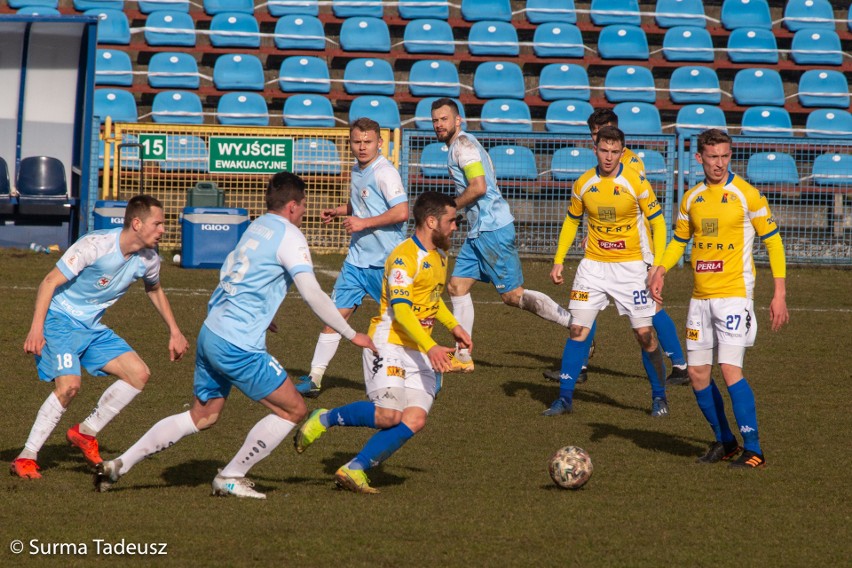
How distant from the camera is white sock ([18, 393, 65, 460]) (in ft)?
20.9

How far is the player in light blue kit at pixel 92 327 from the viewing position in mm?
6355

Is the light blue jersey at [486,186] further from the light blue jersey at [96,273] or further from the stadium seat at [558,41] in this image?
the stadium seat at [558,41]

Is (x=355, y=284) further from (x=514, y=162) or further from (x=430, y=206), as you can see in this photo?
(x=514, y=162)

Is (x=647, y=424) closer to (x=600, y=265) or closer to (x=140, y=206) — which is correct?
(x=600, y=265)

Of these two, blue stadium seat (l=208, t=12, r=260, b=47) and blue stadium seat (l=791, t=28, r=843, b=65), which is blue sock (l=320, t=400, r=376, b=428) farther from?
blue stadium seat (l=791, t=28, r=843, b=65)

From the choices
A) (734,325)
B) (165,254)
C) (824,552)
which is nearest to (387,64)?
(165,254)

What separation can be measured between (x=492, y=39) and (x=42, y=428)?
15.8 m

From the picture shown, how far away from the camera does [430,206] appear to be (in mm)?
6254

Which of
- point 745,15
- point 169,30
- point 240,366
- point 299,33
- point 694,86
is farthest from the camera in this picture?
point 745,15

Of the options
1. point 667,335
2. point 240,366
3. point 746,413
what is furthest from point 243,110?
point 240,366

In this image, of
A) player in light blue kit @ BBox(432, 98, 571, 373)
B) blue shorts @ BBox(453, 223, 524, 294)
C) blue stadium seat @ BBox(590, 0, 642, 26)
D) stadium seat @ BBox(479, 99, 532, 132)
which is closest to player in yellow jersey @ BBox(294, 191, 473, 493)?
player in light blue kit @ BBox(432, 98, 571, 373)

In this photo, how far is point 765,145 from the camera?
17.3 meters

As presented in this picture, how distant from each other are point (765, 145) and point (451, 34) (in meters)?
6.35

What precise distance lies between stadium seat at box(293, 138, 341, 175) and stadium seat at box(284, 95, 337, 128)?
153 centimetres
